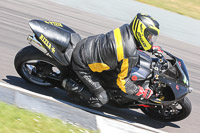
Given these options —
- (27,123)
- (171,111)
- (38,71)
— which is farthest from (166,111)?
(27,123)

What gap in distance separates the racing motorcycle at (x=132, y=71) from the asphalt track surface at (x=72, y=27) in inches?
12.1

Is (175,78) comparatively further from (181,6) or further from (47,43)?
(181,6)

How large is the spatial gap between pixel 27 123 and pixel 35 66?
1839 millimetres

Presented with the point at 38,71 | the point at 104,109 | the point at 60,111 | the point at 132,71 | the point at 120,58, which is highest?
the point at 120,58

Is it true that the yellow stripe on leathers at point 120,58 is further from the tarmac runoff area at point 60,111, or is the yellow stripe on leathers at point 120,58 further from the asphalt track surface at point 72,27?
the asphalt track surface at point 72,27

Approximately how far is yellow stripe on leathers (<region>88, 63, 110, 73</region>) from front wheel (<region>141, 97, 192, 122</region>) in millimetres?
1394

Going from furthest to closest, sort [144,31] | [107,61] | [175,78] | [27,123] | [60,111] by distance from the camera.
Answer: [175,78] → [107,61] → [60,111] → [144,31] → [27,123]

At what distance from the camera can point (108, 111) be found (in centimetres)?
601

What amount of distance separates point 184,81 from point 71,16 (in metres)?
6.66

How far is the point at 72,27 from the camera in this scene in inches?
404

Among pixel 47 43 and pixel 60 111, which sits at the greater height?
pixel 47 43

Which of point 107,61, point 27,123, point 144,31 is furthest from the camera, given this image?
point 107,61

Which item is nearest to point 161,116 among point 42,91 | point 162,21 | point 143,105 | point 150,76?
point 143,105

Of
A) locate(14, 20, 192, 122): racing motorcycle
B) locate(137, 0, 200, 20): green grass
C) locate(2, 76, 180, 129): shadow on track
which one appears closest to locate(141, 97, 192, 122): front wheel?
locate(14, 20, 192, 122): racing motorcycle
